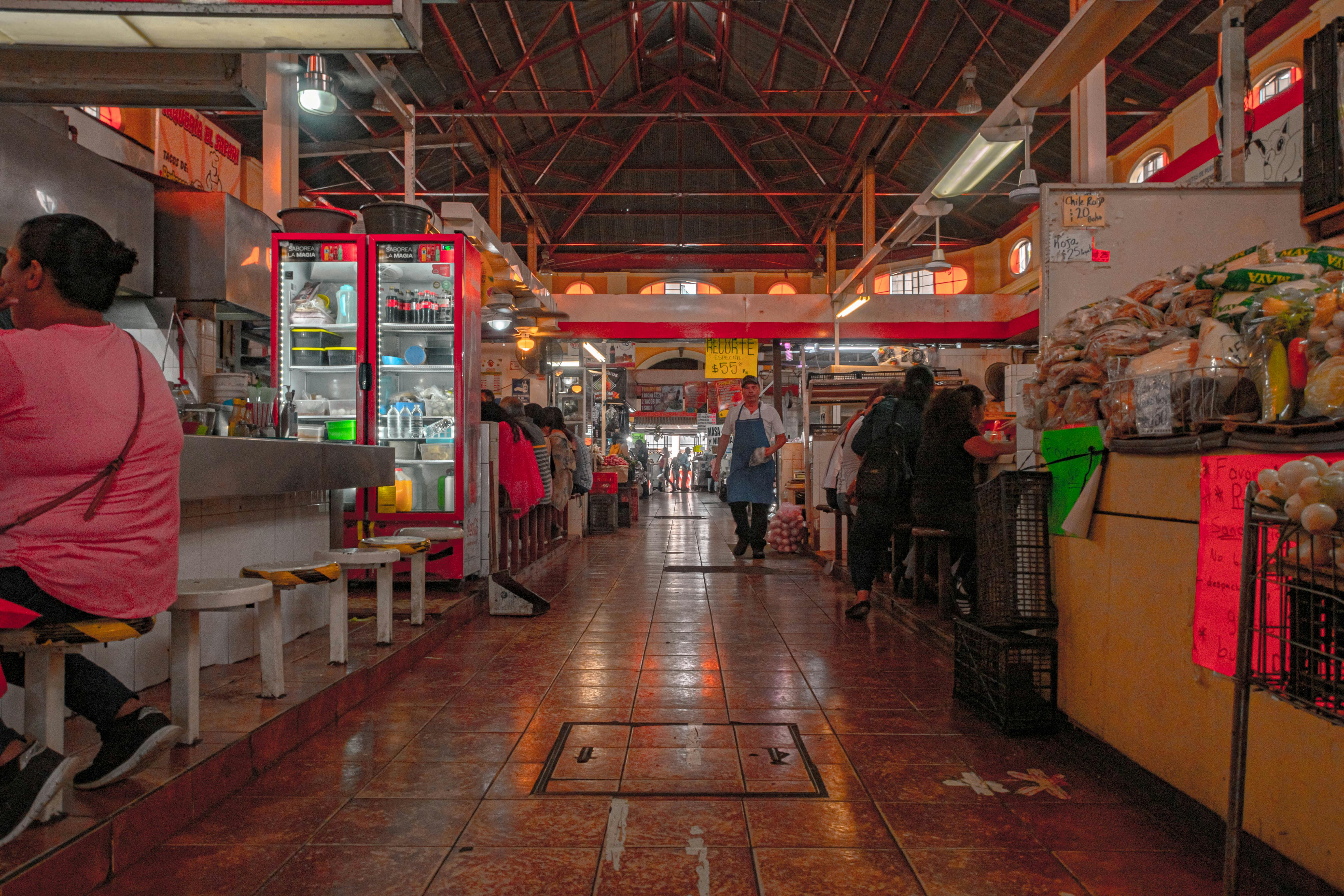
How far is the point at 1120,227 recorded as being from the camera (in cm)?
408

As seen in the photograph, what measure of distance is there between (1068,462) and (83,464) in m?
3.07

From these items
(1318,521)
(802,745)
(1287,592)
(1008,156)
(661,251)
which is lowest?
(802,745)

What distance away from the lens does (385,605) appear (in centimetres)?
421

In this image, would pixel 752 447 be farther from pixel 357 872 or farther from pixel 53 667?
pixel 53 667

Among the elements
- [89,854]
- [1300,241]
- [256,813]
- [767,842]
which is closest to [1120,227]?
[1300,241]

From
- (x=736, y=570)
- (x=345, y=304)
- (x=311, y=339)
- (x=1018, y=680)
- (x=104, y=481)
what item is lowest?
(x=736, y=570)

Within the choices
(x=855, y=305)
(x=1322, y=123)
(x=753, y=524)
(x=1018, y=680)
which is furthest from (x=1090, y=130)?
(x=855, y=305)

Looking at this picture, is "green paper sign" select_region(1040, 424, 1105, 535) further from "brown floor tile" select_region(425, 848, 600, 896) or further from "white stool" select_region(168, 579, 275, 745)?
"white stool" select_region(168, 579, 275, 745)

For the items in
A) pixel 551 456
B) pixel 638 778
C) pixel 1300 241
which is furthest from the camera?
pixel 551 456

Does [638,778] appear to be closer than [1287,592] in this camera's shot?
No

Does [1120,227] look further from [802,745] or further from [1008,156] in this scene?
[802,745]

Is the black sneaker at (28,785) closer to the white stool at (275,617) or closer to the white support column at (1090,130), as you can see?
the white stool at (275,617)

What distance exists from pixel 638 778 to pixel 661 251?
1835cm

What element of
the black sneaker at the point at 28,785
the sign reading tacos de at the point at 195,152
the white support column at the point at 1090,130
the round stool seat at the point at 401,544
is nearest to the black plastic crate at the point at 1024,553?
the white support column at the point at 1090,130
